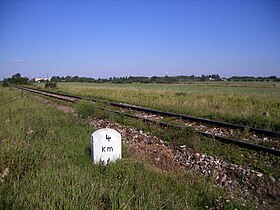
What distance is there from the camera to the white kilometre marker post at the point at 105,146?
543 centimetres

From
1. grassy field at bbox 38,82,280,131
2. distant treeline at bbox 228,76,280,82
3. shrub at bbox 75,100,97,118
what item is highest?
shrub at bbox 75,100,97,118

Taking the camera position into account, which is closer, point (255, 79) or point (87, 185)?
point (87, 185)

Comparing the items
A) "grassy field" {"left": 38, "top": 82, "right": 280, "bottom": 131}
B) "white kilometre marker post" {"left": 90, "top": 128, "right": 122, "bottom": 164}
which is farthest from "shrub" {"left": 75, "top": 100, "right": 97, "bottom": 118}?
"white kilometre marker post" {"left": 90, "top": 128, "right": 122, "bottom": 164}

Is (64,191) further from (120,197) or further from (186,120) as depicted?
(186,120)

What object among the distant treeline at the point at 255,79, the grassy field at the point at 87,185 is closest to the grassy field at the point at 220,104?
the grassy field at the point at 87,185

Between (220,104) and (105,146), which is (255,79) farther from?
(105,146)

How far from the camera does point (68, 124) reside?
33.8 ft

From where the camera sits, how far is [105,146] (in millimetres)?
5500

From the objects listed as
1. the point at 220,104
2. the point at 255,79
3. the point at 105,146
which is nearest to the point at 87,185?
the point at 105,146

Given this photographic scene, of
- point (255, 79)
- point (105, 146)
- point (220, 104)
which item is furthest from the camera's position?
point (255, 79)

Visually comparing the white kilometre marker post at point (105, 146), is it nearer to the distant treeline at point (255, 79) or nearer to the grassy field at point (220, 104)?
the grassy field at point (220, 104)

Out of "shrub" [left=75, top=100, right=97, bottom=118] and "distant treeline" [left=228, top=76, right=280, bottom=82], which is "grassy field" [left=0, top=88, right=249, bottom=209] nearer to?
"shrub" [left=75, top=100, right=97, bottom=118]

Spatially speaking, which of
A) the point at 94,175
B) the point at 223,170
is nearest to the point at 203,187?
the point at 223,170

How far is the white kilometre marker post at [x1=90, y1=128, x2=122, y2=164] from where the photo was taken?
5426mm
